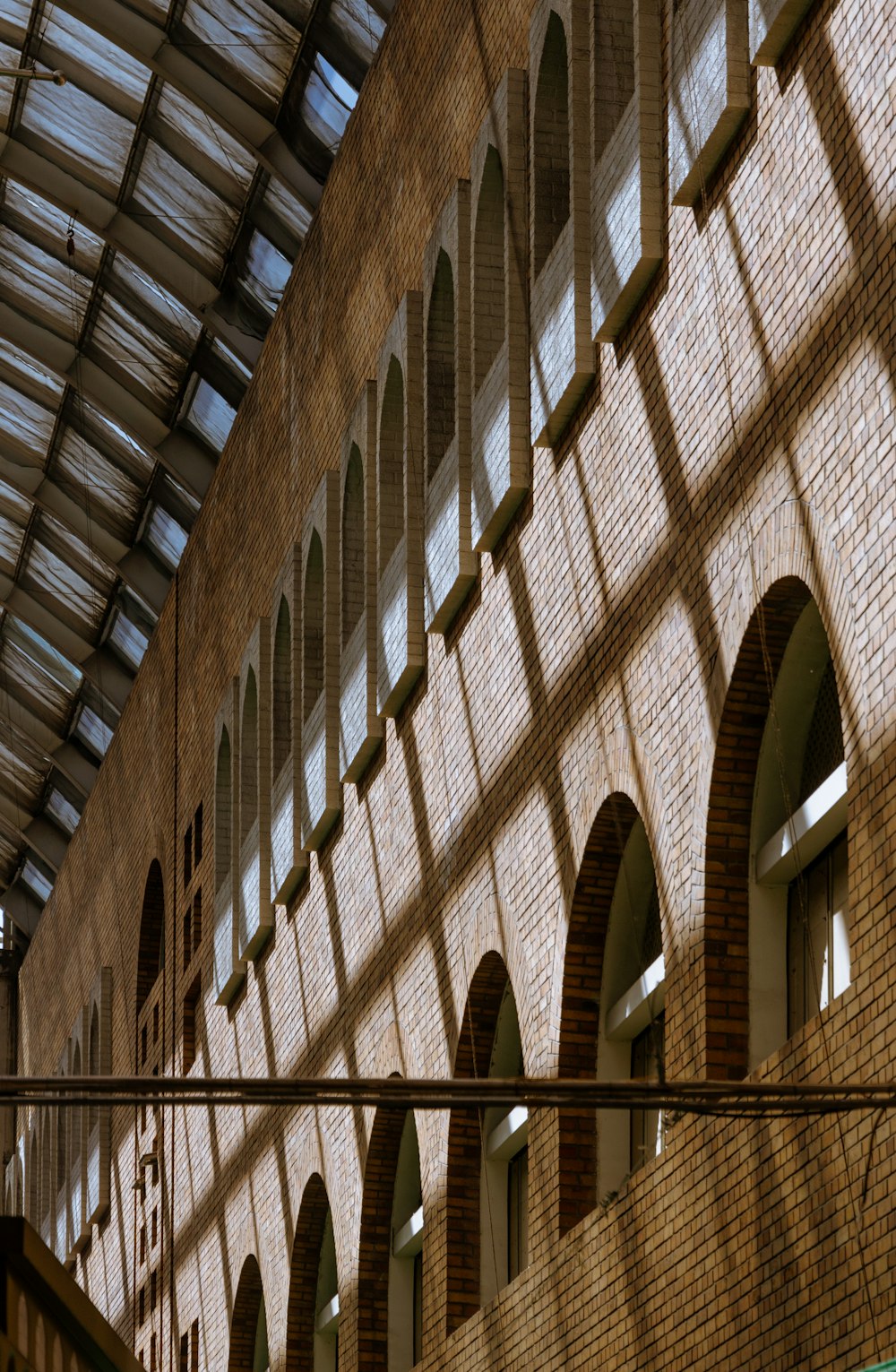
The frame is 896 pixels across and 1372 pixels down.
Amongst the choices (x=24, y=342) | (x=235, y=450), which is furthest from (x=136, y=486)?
(x=235, y=450)

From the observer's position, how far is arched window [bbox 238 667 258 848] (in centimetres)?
2648

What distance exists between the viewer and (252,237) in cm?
2839

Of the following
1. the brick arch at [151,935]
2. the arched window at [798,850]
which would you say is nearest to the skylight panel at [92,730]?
the brick arch at [151,935]

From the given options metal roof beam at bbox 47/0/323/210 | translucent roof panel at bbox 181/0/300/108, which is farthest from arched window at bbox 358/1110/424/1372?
translucent roof panel at bbox 181/0/300/108

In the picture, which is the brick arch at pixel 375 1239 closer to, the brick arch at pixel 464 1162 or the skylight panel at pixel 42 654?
the brick arch at pixel 464 1162

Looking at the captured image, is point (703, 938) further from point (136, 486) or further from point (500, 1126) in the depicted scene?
point (136, 486)

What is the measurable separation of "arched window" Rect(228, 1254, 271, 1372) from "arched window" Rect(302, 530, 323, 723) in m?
6.46

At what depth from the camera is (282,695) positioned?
25.2 metres

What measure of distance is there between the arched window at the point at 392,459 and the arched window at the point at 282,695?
4.48 m

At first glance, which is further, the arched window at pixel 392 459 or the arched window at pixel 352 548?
the arched window at pixel 352 548

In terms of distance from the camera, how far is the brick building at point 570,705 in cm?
1154

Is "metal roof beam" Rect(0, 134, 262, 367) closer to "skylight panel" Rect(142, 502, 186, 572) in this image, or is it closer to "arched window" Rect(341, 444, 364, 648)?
"skylight panel" Rect(142, 502, 186, 572)

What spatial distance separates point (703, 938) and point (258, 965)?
43.7 feet

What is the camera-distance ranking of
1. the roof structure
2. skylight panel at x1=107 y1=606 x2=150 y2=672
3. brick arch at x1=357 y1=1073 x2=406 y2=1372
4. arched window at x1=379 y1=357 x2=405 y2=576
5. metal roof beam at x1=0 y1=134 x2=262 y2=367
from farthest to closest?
skylight panel at x1=107 y1=606 x2=150 y2=672 < metal roof beam at x1=0 y1=134 x2=262 y2=367 < the roof structure < arched window at x1=379 y1=357 x2=405 y2=576 < brick arch at x1=357 y1=1073 x2=406 y2=1372
